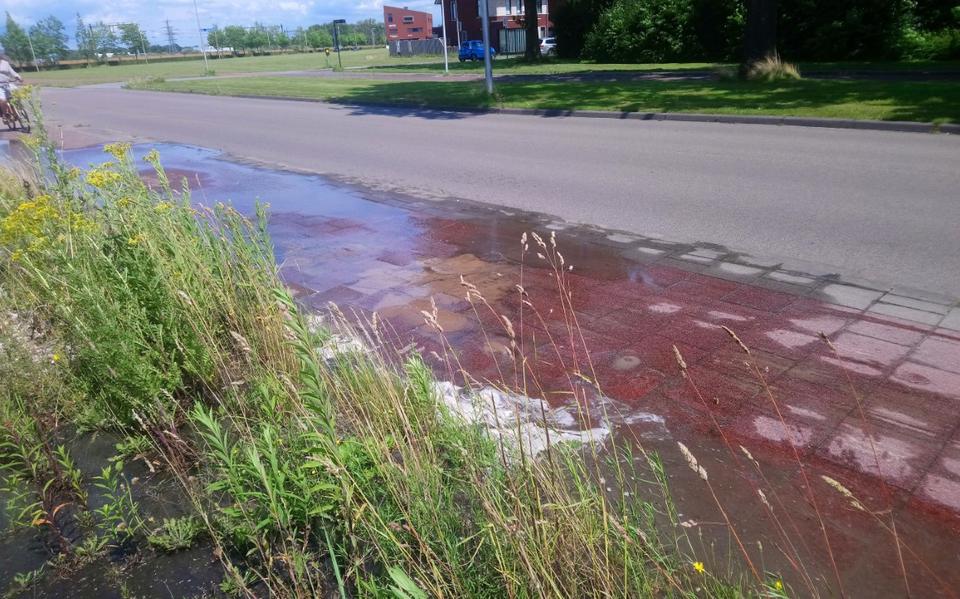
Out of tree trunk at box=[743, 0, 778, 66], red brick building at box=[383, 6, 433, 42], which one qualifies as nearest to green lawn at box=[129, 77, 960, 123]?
tree trunk at box=[743, 0, 778, 66]

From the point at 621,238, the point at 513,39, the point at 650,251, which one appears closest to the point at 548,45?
the point at 513,39

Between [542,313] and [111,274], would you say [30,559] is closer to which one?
[111,274]

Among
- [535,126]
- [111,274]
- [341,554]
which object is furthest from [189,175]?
[341,554]

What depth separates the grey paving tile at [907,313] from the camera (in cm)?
485

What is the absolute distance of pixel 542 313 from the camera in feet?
17.4

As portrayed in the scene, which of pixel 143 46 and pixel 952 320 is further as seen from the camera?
pixel 143 46

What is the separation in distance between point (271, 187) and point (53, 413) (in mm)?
7138

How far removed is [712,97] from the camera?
1619cm

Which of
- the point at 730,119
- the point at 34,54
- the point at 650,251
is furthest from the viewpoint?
the point at 34,54

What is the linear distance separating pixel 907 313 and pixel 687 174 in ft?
16.4

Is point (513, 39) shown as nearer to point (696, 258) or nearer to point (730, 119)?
point (730, 119)

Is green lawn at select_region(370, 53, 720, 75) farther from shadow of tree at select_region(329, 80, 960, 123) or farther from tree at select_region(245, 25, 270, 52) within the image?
tree at select_region(245, 25, 270, 52)

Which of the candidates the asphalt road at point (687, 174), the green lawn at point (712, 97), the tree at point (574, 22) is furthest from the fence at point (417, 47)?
the asphalt road at point (687, 174)

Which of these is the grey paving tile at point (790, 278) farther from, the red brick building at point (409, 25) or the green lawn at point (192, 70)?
the red brick building at point (409, 25)
